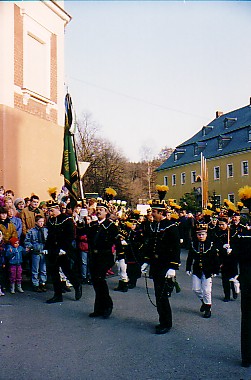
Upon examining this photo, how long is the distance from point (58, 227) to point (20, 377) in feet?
14.2

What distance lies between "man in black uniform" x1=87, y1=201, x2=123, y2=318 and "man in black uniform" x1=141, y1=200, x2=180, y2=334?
76cm

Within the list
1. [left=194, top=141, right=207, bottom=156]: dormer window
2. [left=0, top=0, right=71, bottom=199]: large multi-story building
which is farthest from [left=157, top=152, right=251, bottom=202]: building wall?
[left=0, top=0, right=71, bottom=199]: large multi-story building

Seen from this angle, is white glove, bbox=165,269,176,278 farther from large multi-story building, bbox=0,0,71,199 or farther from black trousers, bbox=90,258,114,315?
large multi-story building, bbox=0,0,71,199

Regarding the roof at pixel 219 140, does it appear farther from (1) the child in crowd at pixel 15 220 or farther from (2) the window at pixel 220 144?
(1) the child in crowd at pixel 15 220

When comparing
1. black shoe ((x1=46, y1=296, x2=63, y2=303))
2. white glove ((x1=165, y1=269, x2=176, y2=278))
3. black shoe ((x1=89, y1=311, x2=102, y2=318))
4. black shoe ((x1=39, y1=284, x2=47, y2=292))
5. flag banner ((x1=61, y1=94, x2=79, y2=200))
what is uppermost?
flag banner ((x1=61, y1=94, x2=79, y2=200))

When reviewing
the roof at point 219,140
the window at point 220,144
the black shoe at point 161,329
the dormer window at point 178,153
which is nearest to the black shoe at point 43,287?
the black shoe at point 161,329

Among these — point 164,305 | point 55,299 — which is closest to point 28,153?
point 55,299

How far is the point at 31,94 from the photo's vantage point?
44.6ft

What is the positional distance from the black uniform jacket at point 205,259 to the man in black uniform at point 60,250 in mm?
2231

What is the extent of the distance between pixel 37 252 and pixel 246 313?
213 inches

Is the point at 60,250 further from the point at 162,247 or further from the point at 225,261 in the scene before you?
the point at 225,261

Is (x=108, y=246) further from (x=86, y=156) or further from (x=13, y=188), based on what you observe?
(x=86, y=156)

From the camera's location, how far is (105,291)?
7.61m

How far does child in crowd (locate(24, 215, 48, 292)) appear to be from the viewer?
973cm
